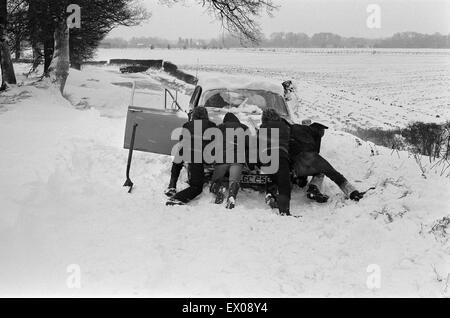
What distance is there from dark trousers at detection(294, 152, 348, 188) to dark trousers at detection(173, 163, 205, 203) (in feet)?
4.86

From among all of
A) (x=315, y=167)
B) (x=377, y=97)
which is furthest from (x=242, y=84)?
(x=377, y=97)

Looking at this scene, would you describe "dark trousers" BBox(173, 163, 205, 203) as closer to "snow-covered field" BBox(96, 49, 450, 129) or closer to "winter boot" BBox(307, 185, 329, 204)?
"winter boot" BBox(307, 185, 329, 204)

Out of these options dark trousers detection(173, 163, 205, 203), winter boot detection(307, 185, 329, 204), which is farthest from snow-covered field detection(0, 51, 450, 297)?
dark trousers detection(173, 163, 205, 203)

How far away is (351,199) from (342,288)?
2525 mm

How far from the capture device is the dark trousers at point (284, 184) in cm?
641

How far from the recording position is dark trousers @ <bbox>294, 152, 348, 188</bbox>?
273 inches

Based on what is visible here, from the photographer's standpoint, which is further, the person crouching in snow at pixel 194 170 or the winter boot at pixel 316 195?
the winter boot at pixel 316 195

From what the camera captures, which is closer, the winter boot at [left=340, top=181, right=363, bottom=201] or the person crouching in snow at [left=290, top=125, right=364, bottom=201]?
the winter boot at [left=340, top=181, right=363, bottom=201]

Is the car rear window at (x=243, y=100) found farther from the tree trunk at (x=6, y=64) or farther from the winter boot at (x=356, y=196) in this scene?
the tree trunk at (x=6, y=64)

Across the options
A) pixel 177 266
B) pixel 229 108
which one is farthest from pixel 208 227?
pixel 229 108

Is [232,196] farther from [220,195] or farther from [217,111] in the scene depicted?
[217,111]

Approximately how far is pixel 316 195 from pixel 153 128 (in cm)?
296

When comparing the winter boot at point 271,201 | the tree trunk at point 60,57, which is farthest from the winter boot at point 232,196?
the tree trunk at point 60,57

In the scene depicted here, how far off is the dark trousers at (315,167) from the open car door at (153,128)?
211cm
